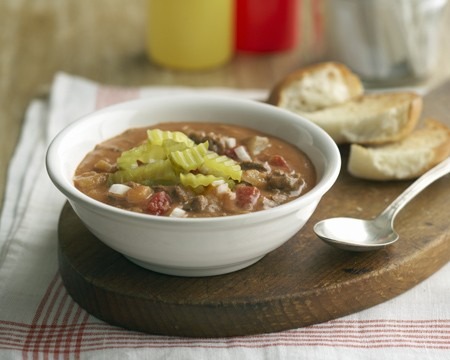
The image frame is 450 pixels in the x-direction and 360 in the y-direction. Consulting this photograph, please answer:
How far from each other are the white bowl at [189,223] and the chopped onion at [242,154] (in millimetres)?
245

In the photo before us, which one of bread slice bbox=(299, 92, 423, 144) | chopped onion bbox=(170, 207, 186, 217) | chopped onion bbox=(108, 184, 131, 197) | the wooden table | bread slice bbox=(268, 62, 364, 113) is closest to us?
chopped onion bbox=(170, 207, 186, 217)

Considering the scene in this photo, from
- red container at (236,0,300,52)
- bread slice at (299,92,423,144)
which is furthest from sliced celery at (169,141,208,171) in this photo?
red container at (236,0,300,52)

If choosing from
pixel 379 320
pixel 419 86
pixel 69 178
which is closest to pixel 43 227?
pixel 69 178

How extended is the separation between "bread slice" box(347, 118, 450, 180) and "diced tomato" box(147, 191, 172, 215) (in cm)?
113

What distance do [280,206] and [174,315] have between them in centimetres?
53

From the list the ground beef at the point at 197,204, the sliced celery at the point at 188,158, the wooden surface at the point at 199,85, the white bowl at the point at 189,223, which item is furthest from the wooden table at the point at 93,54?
the ground beef at the point at 197,204

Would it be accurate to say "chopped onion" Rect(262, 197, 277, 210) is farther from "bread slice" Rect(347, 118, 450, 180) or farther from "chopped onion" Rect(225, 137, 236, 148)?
"bread slice" Rect(347, 118, 450, 180)

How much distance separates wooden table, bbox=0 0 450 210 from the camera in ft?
17.3

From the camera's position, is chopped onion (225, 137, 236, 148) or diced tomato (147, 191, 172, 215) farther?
chopped onion (225, 137, 236, 148)

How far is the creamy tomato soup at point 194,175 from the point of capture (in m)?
2.81

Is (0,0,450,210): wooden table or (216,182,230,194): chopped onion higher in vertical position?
(216,182,230,194): chopped onion

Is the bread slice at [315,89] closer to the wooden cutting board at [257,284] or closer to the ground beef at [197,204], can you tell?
the wooden cutting board at [257,284]

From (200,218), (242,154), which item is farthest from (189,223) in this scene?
(242,154)

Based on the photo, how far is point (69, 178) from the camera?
3.00 meters
